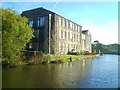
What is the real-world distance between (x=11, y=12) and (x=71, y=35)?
29952 millimetres

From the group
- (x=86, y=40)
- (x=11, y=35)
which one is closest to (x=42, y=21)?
(x=11, y=35)

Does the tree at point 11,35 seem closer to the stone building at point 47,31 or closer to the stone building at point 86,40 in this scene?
the stone building at point 47,31

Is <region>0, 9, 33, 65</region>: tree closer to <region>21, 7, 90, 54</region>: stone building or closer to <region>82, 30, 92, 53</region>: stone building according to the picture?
<region>21, 7, 90, 54</region>: stone building

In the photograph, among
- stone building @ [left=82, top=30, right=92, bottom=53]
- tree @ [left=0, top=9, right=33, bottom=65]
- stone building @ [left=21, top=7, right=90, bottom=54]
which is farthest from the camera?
stone building @ [left=82, top=30, right=92, bottom=53]

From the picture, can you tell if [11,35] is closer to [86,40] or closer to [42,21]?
[42,21]

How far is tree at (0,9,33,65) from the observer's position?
24.9 m

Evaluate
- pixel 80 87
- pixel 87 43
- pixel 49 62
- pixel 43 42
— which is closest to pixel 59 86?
pixel 80 87

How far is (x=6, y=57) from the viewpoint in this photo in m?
25.4

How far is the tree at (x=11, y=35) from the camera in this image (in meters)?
24.9

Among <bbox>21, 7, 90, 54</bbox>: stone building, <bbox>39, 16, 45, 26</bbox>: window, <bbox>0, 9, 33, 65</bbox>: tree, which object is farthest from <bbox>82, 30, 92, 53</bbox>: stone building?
<bbox>0, 9, 33, 65</bbox>: tree

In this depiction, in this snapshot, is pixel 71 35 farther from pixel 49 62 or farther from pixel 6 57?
pixel 6 57

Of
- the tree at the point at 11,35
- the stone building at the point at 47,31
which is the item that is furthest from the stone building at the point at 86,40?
the tree at the point at 11,35

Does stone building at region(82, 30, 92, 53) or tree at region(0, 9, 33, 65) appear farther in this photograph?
stone building at region(82, 30, 92, 53)

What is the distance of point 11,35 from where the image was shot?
83.4 feet
